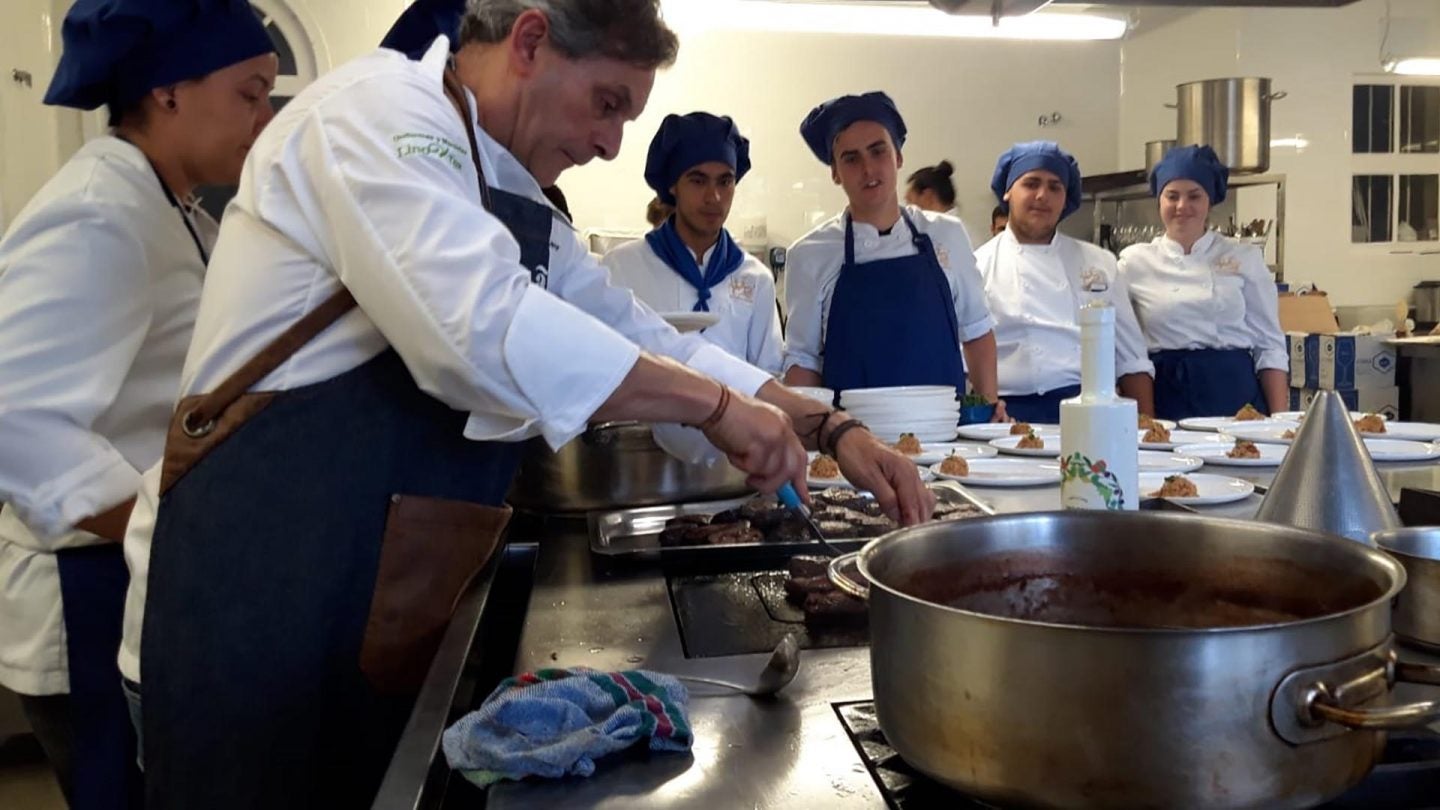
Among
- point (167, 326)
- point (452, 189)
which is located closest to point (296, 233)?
A: point (452, 189)

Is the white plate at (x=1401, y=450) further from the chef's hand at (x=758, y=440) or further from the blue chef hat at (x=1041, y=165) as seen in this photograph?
the blue chef hat at (x=1041, y=165)

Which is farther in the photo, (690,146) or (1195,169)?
(1195,169)

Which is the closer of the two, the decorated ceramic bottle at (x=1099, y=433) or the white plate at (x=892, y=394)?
the decorated ceramic bottle at (x=1099, y=433)

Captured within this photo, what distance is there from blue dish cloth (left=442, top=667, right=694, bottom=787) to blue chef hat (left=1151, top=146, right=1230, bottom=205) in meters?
3.67

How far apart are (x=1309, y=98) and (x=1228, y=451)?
5.87 metres

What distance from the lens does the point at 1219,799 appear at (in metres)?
0.62

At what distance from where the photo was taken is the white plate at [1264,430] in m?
2.34

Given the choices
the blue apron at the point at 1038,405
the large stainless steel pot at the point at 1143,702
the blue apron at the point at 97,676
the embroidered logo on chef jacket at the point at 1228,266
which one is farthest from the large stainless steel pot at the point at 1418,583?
the embroidered logo on chef jacket at the point at 1228,266

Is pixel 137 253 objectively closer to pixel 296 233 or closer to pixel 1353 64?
pixel 296 233

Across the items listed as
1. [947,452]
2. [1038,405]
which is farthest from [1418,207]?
[947,452]

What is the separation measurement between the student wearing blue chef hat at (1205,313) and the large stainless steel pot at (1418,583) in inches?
124

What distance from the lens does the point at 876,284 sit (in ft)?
10.8

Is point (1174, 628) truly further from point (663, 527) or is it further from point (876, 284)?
point (876, 284)

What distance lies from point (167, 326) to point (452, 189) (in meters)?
0.76
